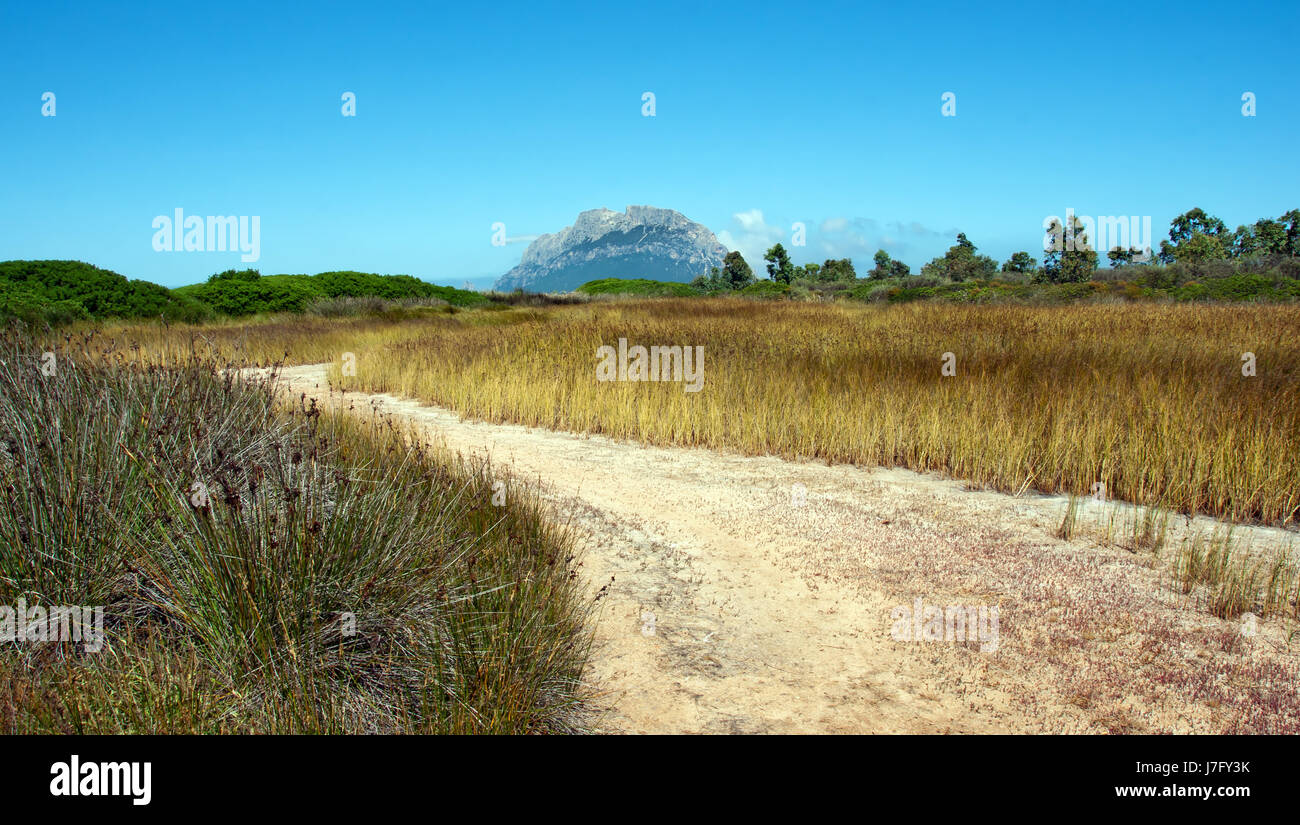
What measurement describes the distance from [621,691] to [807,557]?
6.94 feet

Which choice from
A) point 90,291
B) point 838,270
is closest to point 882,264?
point 838,270

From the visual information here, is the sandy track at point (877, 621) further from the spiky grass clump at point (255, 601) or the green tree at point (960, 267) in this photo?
the green tree at point (960, 267)

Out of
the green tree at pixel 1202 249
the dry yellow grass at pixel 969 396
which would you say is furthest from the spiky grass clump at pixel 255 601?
the green tree at pixel 1202 249

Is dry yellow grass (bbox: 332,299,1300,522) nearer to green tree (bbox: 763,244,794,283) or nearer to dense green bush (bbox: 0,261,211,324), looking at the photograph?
dense green bush (bbox: 0,261,211,324)

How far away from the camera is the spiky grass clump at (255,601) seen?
2.73m

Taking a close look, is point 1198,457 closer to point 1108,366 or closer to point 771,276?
point 1108,366

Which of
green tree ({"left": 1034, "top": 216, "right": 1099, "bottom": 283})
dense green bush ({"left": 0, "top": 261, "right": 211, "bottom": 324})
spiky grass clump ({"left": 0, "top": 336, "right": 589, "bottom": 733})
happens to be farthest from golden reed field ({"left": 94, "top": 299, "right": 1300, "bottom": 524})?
green tree ({"left": 1034, "top": 216, "right": 1099, "bottom": 283})

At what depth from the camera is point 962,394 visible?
8.08 m

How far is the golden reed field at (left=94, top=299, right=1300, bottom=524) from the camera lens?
635 centimetres

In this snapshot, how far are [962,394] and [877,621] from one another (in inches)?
179

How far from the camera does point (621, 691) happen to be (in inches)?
136

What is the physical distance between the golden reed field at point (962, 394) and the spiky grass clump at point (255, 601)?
3.76 meters

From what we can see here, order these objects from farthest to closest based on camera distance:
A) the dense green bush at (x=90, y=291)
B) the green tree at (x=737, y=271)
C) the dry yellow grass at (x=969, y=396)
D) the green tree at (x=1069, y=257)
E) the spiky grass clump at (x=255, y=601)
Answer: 1. the green tree at (x=737, y=271)
2. the green tree at (x=1069, y=257)
3. the dense green bush at (x=90, y=291)
4. the dry yellow grass at (x=969, y=396)
5. the spiky grass clump at (x=255, y=601)
